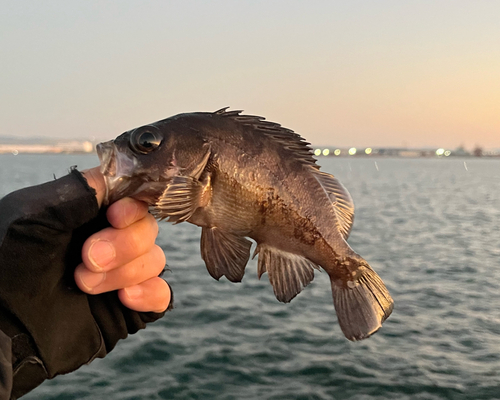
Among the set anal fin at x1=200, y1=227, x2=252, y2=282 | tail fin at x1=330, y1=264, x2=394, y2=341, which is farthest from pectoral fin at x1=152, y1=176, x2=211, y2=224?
tail fin at x1=330, y1=264, x2=394, y2=341

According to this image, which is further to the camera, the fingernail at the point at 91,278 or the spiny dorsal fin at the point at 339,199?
the fingernail at the point at 91,278

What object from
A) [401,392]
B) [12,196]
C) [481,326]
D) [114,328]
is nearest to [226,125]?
[12,196]

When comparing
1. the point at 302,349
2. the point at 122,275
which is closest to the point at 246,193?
the point at 122,275

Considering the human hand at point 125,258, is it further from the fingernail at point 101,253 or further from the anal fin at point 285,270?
the anal fin at point 285,270

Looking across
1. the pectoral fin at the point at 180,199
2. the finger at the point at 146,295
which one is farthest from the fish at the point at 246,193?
the finger at the point at 146,295

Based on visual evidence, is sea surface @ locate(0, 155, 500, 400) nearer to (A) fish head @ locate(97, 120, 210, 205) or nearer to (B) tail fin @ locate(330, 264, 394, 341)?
(B) tail fin @ locate(330, 264, 394, 341)

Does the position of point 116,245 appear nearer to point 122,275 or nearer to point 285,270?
point 122,275
